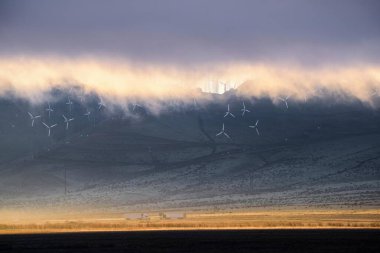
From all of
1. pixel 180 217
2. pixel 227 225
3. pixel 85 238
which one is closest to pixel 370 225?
pixel 227 225

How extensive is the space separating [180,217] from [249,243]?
104656 mm

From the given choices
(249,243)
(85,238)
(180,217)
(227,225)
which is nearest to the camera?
(249,243)

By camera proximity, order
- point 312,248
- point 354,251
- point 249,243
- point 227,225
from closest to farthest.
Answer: point 354,251 → point 312,248 → point 249,243 → point 227,225

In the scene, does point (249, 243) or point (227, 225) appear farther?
point (227, 225)

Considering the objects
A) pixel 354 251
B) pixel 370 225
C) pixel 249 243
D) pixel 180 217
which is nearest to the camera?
pixel 354 251

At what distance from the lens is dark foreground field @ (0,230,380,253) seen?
8625 centimetres

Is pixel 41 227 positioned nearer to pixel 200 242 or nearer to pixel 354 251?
pixel 200 242

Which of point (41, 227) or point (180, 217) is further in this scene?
point (180, 217)

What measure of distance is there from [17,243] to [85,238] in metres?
11.8

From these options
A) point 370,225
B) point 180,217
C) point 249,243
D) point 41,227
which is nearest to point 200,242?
point 249,243

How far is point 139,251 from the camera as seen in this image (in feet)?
279

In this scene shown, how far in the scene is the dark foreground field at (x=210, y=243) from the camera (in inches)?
3396

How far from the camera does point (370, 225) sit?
134 metres

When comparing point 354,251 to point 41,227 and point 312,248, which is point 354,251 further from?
point 41,227
